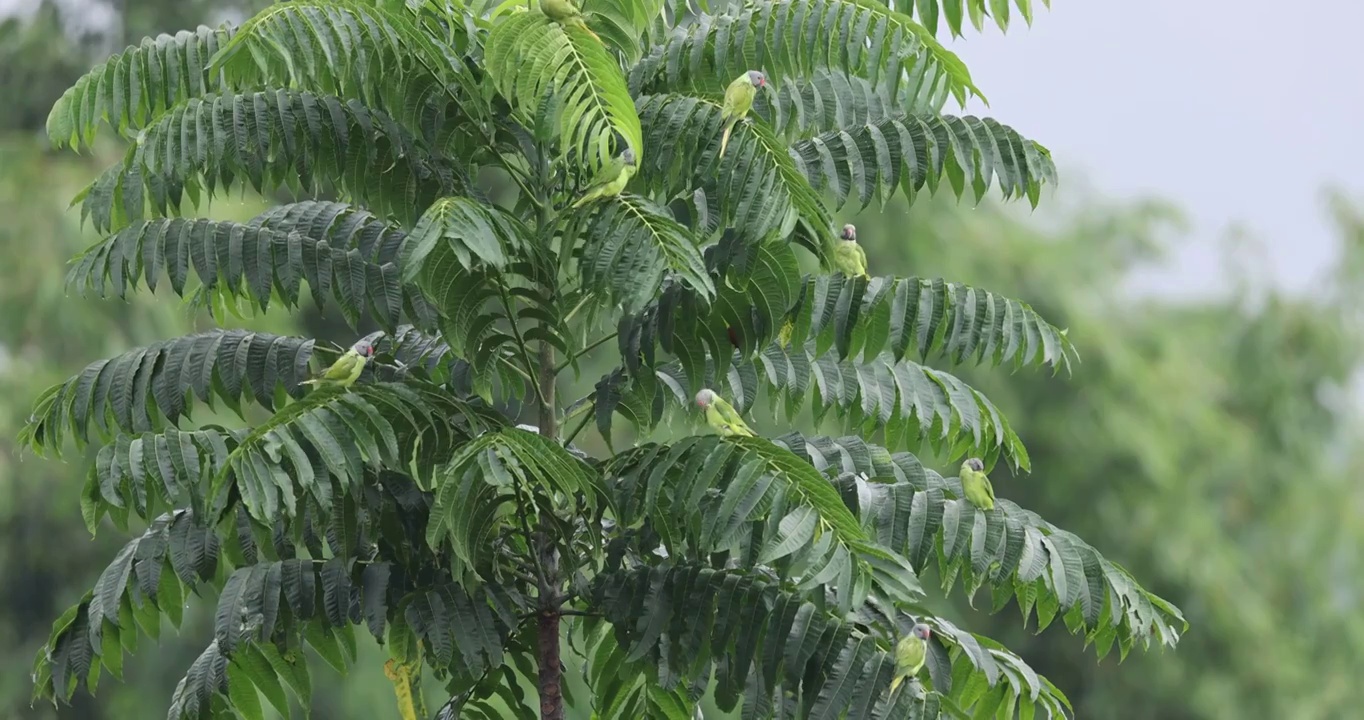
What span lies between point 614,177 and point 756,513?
0.61 m

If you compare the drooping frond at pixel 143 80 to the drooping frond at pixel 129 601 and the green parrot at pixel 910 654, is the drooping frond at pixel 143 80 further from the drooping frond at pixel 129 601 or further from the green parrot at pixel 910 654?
the green parrot at pixel 910 654

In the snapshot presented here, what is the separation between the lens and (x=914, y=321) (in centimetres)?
285

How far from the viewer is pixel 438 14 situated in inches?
116

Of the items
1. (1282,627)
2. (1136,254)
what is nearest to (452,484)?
(1282,627)

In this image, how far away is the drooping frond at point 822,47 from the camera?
275 centimetres

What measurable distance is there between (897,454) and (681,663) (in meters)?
0.60

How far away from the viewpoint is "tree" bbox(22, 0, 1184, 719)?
255 centimetres

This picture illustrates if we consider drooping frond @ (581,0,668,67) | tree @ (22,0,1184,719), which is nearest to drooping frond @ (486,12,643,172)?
tree @ (22,0,1184,719)

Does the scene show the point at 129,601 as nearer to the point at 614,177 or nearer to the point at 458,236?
the point at 458,236

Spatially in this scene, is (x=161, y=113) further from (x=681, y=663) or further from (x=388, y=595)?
(x=681, y=663)

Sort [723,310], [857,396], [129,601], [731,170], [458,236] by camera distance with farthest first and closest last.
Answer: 1. [857,396]
2. [129,601]
3. [723,310]
4. [731,170]
5. [458,236]

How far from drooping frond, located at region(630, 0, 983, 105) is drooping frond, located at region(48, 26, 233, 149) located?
905 millimetres

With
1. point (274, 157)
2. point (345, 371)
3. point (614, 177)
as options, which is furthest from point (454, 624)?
point (274, 157)

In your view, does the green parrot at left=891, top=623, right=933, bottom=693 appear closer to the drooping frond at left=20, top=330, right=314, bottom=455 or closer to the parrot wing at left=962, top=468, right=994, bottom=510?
the parrot wing at left=962, top=468, right=994, bottom=510
